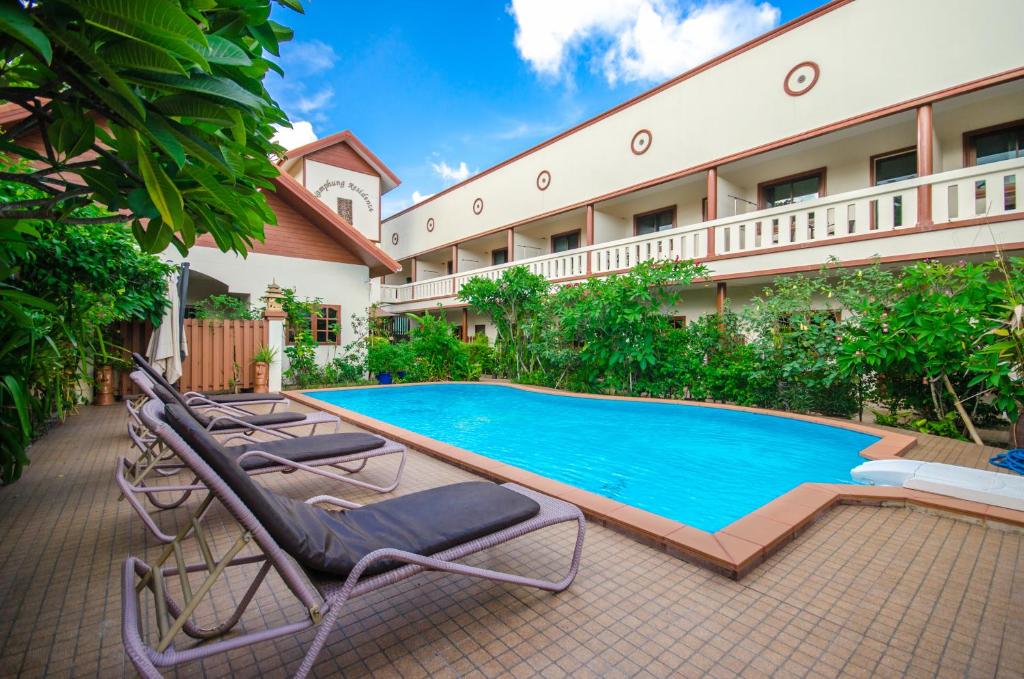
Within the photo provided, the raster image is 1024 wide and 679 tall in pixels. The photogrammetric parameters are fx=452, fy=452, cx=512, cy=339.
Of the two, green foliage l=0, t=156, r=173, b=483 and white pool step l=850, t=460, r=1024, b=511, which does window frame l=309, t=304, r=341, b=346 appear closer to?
green foliage l=0, t=156, r=173, b=483

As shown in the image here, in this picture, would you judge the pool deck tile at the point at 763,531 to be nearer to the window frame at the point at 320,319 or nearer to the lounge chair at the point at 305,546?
the lounge chair at the point at 305,546

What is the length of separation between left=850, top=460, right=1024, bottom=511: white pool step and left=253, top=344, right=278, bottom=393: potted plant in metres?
10.7

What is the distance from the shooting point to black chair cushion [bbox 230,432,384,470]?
130 inches

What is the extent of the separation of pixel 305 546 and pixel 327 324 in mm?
12903

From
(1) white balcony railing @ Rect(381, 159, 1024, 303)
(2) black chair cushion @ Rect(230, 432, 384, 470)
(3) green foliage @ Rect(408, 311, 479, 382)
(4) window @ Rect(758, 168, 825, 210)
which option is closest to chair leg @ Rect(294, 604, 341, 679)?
(2) black chair cushion @ Rect(230, 432, 384, 470)

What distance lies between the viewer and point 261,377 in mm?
10258

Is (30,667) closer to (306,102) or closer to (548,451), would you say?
A: (548,451)

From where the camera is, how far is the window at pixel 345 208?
20.7 meters

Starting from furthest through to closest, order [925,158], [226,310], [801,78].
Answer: [226,310], [801,78], [925,158]

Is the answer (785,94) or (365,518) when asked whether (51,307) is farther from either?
(785,94)

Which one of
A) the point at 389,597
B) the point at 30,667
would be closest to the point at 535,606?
the point at 389,597

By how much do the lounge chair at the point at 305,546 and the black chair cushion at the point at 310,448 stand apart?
1042 mm

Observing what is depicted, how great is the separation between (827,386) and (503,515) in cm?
708

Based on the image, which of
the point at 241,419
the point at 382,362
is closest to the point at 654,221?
the point at 382,362
